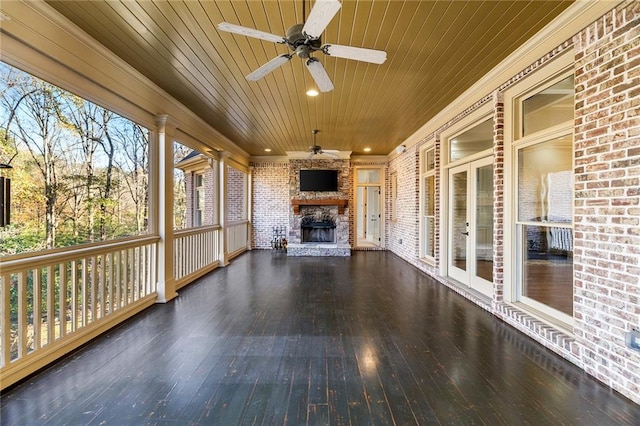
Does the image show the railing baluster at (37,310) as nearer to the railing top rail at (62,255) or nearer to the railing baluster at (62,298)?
the railing top rail at (62,255)

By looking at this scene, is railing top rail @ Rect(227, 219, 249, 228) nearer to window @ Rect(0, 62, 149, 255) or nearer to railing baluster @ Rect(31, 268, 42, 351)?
window @ Rect(0, 62, 149, 255)

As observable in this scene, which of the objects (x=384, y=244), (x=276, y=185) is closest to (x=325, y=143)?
(x=276, y=185)

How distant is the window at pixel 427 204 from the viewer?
586cm

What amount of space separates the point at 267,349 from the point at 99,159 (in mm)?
2587

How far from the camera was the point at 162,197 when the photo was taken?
13.2ft

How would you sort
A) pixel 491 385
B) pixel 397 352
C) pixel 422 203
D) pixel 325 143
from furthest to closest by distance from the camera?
pixel 325 143
pixel 422 203
pixel 397 352
pixel 491 385

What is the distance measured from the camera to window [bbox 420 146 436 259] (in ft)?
19.2

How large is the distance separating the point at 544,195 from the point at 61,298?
4.70 meters

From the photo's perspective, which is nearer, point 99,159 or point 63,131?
point 63,131

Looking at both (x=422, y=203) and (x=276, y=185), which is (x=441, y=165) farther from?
(x=276, y=185)

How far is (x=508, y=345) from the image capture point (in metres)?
2.78

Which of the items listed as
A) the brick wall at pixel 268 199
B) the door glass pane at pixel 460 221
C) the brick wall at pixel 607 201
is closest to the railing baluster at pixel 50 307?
the brick wall at pixel 607 201

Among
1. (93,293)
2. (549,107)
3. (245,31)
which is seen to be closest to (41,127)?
(93,293)

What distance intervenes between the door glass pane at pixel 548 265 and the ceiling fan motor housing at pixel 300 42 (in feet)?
9.05
